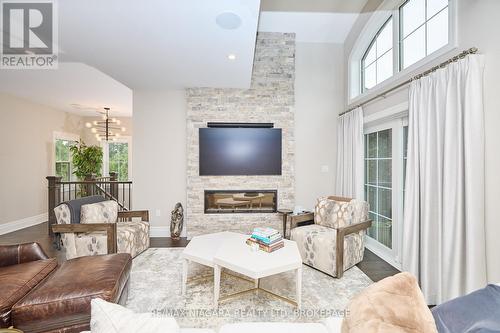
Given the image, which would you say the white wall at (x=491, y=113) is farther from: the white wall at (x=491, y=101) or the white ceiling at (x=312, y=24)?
the white ceiling at (x=312, y=24)

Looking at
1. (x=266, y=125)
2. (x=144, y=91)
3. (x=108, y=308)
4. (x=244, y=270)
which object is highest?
(x=144, y=91)

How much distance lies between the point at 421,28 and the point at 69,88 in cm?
591

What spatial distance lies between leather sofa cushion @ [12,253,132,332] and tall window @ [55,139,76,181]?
18.6 ft

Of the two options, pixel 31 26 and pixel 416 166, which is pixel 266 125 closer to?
pixel 416 166

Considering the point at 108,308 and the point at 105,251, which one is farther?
the point at 105,251

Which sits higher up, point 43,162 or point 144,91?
Answer: point 144,91

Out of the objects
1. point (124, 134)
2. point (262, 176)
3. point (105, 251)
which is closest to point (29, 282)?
point (105, 251)

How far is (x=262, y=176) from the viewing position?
4.22 m

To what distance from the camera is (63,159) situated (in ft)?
21.2

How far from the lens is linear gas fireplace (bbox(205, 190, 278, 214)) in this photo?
423 cm

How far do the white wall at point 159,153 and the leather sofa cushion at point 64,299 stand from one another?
2.49m

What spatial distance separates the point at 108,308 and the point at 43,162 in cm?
652

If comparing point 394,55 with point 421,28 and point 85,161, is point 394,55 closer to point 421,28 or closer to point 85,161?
point 421,28

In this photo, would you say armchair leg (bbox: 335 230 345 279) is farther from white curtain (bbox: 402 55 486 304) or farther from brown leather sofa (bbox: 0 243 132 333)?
brown leather sofa (bbox: 0 243 132 333)
